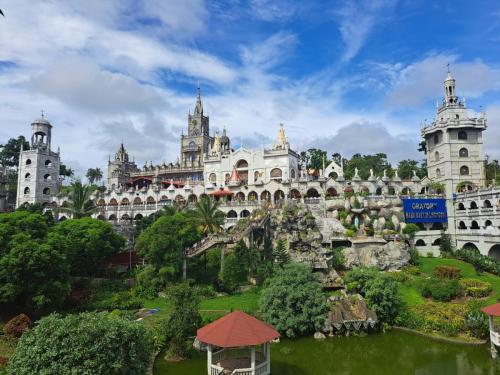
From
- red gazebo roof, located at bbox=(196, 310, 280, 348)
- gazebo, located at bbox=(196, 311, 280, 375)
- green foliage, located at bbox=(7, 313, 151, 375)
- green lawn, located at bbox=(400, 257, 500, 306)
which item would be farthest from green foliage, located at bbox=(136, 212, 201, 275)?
green lawn, located at bbox=(400, 257, 500, 306)

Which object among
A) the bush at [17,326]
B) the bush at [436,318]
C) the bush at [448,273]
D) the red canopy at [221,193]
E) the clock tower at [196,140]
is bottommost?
the bush at [436,318]

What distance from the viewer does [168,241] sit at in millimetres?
33156

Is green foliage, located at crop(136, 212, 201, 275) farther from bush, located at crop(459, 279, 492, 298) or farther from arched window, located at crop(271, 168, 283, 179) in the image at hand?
arched window, located at crop(271, 168, 283, 179)

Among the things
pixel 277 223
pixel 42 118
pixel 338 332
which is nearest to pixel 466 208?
pixel 277 223

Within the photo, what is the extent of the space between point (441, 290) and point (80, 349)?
25.8 metres

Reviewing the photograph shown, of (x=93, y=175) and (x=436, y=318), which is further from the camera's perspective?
(x=93, y=175)

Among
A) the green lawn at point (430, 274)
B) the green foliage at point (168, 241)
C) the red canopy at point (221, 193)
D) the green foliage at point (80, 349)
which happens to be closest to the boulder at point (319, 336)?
the green lawn at point (430, 274)

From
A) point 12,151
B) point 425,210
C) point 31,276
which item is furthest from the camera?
point 12,151

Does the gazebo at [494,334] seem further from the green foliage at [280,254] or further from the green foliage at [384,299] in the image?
the green foliage at [280,254]

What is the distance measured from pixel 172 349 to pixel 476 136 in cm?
5099

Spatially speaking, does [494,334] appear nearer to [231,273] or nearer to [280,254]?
[280,254]

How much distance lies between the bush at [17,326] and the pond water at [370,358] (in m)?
8.28

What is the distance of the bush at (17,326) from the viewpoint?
880 inches

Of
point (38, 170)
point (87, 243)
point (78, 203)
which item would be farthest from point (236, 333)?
point (38, 170)
